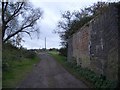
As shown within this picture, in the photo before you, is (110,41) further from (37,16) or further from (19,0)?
(37,16)

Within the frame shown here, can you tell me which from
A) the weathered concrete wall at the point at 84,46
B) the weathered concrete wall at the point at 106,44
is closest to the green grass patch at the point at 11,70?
the weathered concrete wall at the point at 84,46

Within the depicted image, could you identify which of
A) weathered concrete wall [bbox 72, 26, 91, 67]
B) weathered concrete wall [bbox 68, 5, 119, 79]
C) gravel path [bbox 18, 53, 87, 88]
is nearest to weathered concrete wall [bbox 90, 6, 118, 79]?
weathered concrete wall [bbox 68, 5, 119, 79]

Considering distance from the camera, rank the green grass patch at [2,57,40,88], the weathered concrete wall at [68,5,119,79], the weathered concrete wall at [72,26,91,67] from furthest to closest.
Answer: the weathered concrete wall at [72,26,91,67] < the green grass patch at [2,57,40,88] < the weathered concrete wall at [68,5,119,79]

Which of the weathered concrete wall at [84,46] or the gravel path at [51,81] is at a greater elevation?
the weathered concrete wall at [84,46]

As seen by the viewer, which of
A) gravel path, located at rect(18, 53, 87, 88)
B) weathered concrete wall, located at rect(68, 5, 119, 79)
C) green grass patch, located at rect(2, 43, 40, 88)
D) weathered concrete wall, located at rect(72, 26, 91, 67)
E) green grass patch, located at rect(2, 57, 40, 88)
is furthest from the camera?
weathered concrete wall, located at rect(72, 26, 91, 67)

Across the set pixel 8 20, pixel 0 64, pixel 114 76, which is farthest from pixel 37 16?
pixel 114 76

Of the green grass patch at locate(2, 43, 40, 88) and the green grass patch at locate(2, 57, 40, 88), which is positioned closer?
the green grass patch at locate(2, 57, 40, 88)

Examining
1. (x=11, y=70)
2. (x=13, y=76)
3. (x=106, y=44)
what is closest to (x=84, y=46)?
(x=11, y=70)

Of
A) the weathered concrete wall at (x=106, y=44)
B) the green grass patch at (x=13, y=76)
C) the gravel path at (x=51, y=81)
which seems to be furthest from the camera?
the green grass patch at (x=13, y=76)

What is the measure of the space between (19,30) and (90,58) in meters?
34.5

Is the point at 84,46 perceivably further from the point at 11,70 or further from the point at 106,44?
the point at 106,44

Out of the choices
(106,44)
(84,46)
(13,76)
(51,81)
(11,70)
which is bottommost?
(51,81)

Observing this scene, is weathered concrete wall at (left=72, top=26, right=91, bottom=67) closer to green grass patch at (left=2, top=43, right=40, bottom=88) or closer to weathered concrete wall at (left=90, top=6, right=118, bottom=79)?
weathered concrete wall at (left=90, top=6, right=118, bottom=79)

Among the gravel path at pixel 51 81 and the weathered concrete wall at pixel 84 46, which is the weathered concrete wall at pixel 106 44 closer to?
the gravel path at pixel 51 81
